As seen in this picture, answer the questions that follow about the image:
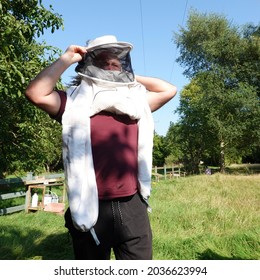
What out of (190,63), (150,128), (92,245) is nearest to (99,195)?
(92,245)

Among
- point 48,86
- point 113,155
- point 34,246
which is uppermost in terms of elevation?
point 48,86

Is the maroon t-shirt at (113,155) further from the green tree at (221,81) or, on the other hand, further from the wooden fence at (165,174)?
the green tree at (221,81)

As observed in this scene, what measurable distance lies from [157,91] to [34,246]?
12.2ft

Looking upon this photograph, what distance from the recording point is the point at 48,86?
2.08 m

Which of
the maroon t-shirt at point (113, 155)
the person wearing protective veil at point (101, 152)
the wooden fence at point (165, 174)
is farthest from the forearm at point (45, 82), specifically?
the wooden fence at point (165, 174)

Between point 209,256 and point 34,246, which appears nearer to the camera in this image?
point 209,256

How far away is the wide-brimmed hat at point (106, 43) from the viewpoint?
226 centimetres

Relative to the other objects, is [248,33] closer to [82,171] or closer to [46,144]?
[46,144]

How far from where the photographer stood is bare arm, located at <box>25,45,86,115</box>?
2.08 meters

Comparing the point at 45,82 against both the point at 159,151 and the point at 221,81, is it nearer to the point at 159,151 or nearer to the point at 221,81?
the point at 221,81

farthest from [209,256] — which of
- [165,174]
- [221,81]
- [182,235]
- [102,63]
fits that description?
A: [221,81]

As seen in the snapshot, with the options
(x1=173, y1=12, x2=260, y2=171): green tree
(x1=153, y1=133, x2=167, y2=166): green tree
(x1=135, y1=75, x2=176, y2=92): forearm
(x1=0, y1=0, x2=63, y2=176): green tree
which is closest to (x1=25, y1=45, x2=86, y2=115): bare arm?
(x1=135, y1=75, x2=176, y2=92): forearm

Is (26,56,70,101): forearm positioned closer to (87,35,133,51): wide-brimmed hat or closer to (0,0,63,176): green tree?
(87,35,133,51): wide-brimmed hat

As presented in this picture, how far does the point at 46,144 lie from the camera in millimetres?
9703
